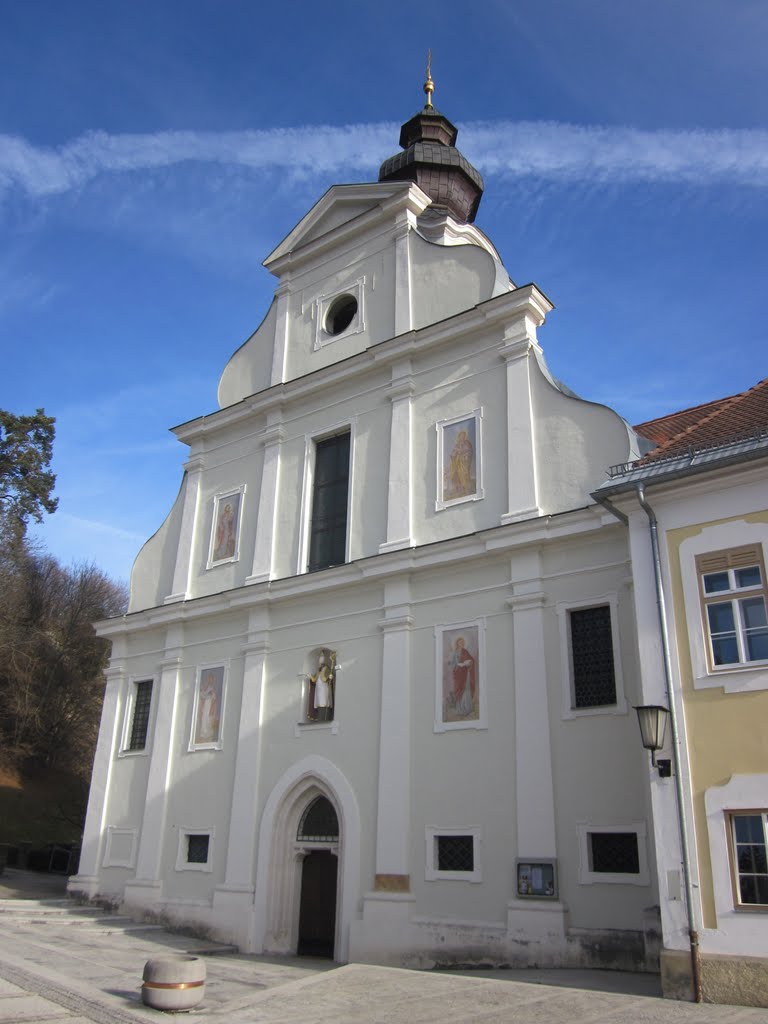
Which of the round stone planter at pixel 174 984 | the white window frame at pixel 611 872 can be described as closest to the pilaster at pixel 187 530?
the white window frame at pixel 611 872

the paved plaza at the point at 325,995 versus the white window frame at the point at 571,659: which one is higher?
the white window frame at the point at 571,659

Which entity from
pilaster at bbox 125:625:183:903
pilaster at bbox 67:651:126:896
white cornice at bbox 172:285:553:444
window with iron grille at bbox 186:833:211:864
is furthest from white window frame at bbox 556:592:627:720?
pilaster at bbox 67:651:126:896

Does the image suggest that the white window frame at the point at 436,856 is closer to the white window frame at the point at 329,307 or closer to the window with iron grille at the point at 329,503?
the window with iron grille at the point at 329,503

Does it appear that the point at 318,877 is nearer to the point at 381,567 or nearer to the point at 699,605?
the point at 381,567

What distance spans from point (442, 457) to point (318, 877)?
7585mm

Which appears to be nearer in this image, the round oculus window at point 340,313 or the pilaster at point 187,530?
the round oculus window at point 340,313

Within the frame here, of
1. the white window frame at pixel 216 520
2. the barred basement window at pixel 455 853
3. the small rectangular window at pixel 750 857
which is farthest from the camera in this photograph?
the white window frame at pixel 216 520

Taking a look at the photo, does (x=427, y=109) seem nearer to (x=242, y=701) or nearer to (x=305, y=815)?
(x=242, y=701)

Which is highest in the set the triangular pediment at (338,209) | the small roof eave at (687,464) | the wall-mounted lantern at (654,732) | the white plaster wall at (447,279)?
the triangular pediment at (338,209)

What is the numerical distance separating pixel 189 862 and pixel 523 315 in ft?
38.4

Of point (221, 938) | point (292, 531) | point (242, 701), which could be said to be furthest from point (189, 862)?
point (292, 531)

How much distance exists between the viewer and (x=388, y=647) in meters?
15.0

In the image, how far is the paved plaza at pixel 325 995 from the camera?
27.1 feet

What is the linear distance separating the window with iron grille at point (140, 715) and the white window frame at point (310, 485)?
498 centimetres
